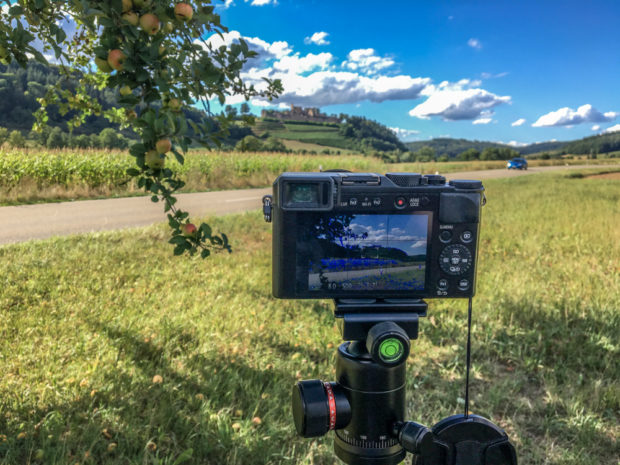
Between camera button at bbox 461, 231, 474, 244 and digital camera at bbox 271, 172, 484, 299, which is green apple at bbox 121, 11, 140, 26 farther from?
camera button at bbox 461, 231, 474, 244

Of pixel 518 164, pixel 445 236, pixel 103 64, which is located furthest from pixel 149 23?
pixel 518 164

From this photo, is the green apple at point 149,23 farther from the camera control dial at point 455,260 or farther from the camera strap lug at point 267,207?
the camera control dial at point 455,260

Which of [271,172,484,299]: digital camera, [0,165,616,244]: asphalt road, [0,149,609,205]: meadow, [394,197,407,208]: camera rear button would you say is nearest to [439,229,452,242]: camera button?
[271,172,484,299]: digital camera

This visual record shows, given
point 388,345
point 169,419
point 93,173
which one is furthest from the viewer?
point 93,173

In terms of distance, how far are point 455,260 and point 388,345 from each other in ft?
1.10

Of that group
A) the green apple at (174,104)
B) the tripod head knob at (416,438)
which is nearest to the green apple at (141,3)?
the green apple at (174,104)

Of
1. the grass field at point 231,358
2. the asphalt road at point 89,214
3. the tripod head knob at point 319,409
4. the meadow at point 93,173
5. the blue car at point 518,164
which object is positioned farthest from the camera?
the blue car at point 518,164

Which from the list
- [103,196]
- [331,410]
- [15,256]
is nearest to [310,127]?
[103,196]

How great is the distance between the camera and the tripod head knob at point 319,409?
1.27m

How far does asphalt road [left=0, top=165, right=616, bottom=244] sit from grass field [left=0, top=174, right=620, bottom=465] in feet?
5.97

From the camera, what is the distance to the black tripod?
48.4 inches

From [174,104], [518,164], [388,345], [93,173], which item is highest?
[518,164]

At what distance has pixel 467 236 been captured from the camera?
1291 millimetres

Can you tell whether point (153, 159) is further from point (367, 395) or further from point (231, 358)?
point (231, 358)
